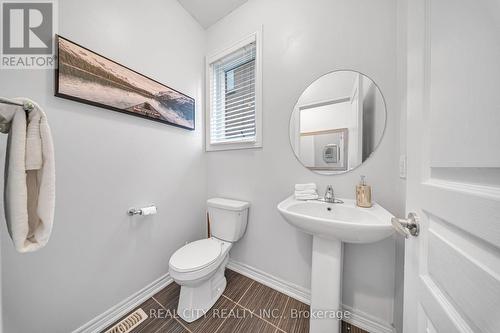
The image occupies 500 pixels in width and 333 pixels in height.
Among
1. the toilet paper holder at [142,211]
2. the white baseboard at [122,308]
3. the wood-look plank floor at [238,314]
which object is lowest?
the wood-look plank floor at [238,314]

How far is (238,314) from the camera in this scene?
1.17 meters

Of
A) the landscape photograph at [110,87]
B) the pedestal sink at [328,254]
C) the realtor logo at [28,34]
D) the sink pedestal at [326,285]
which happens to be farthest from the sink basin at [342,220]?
the realtor logo at [28,34]

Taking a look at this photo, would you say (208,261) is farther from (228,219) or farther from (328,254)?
(328,254)

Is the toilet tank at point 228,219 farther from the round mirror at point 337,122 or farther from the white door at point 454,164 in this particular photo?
the white door at point 454,164

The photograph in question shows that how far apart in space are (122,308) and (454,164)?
6.15 feet

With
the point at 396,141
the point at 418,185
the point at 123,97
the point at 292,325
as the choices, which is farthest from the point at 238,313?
the point at 123,97

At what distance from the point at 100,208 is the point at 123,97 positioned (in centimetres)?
77

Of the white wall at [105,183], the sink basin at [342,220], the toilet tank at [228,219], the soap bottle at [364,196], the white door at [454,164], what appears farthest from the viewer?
the toilet tank at [228,219]

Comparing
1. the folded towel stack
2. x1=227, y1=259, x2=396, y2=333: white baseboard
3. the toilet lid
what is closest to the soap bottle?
the folded towel stack

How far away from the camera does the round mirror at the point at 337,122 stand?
1056 mm

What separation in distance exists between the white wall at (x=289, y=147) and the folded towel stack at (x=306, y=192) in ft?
0.27

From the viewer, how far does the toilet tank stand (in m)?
1.45

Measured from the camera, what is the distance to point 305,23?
4.10 feet

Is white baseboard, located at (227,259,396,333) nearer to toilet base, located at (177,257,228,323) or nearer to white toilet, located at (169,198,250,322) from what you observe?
white toilet, located at (169,198,250,322)
